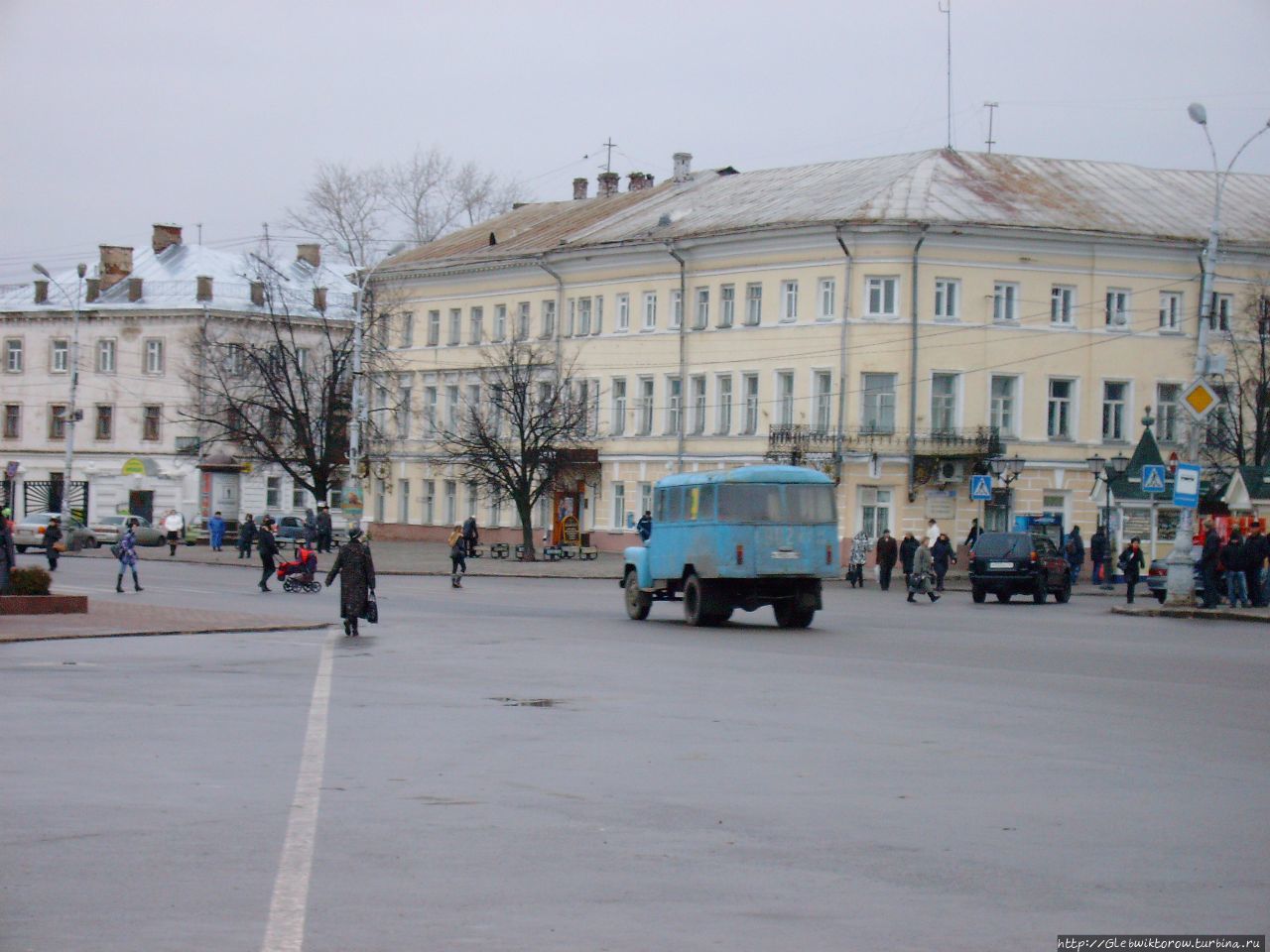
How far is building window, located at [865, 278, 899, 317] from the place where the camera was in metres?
64.4

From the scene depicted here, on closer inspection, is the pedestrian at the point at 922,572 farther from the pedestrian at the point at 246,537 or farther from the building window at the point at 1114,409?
the pedestrian at the point at 246,537

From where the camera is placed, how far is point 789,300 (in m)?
66.6

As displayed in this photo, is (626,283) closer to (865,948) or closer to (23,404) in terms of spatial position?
(23,404)

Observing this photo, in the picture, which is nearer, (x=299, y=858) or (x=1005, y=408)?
(x=299, y=858)

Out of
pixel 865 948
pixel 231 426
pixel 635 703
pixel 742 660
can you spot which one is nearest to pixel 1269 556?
pixel 742 660

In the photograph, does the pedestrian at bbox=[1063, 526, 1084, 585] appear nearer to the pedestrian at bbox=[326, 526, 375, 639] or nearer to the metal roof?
the metal roof

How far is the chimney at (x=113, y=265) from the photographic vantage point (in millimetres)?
96312

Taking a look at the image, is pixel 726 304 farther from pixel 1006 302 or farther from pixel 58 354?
pixel 58 354

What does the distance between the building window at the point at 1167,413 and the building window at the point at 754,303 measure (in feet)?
46.0

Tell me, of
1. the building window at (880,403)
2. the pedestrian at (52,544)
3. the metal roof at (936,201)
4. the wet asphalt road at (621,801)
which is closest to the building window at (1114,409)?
the metal roof at (936,201)

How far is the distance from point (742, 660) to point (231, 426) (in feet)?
158

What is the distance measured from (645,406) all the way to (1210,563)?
Answer: 113 feet

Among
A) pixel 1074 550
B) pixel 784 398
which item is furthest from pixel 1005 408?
pixel 1074 550

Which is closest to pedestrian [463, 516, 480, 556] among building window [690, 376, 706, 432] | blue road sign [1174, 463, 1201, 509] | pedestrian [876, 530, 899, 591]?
building window [690, 376, 706, 432]
